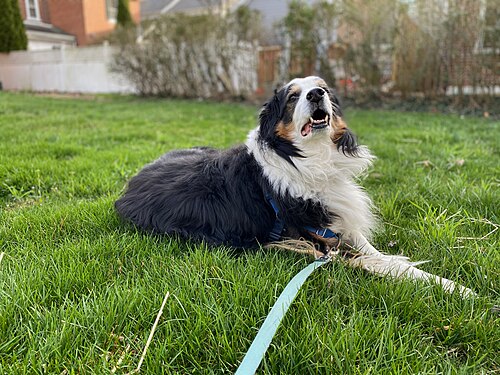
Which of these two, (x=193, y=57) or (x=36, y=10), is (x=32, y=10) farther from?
(x=193, y=57)

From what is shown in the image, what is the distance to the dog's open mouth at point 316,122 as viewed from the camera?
245 centimetres

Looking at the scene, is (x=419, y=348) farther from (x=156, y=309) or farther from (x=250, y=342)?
(x=156, y=309)

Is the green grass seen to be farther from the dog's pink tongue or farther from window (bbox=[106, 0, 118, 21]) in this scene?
window (bbox=[106, 0, 118, 21])

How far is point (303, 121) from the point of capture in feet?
8.08

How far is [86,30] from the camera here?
80.5 feet

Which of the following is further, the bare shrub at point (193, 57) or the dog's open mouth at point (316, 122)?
the bare shrub at point (193, 57)

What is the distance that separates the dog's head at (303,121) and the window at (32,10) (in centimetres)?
2647

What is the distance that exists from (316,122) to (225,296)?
128 centimetres

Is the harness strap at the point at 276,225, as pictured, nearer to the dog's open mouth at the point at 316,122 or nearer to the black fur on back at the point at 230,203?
the black fur on back at the point at 230,203

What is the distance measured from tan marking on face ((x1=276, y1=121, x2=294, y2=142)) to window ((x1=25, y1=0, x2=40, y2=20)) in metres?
26.6

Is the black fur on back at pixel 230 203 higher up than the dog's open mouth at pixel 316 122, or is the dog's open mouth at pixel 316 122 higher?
the dog's open mouth at pixel 316 122

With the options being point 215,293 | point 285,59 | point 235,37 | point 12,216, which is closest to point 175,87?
point 235,37

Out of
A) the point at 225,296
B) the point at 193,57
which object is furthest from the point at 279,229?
the point at 193,57

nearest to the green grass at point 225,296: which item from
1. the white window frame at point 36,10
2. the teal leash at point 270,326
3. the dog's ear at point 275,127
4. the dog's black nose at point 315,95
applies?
the teal leash at point 270,326
